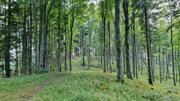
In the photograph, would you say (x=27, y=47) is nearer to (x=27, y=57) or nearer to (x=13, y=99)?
(x=27, y=57)

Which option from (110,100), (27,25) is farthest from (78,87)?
(27,25)

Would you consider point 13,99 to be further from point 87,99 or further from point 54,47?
point 54,47

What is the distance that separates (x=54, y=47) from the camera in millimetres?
54094

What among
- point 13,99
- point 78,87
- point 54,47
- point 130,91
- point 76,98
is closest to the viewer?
point 76,98

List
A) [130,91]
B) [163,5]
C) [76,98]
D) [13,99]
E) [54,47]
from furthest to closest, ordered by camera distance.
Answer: [54,47], [163,5], [130,91], [13,99], [76,98]

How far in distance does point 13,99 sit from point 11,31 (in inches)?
895

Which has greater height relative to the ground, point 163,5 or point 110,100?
point 163,5

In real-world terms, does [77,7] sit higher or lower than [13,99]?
higher

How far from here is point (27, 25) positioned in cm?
3875

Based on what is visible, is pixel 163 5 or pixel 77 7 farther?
pixel 77 7

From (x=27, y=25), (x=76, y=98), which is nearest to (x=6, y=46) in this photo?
(x=27, y=25)

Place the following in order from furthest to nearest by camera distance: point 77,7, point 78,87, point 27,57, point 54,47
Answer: point 54,47, point 77,7, point 27,57, point 78,87

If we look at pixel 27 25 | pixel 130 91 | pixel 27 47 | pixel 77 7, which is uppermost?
pixel 77 7

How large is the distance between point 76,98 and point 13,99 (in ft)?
10.7
